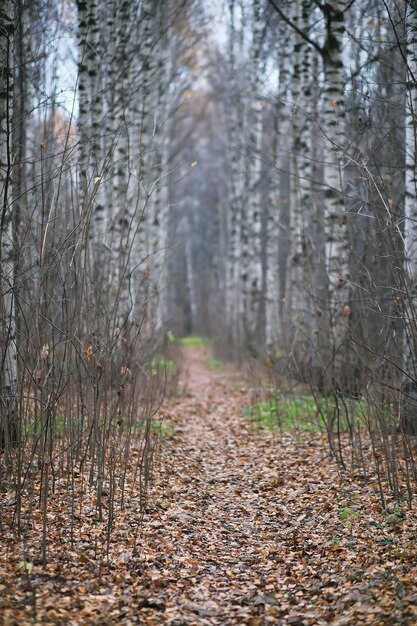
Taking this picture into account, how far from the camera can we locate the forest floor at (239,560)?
3.36 m

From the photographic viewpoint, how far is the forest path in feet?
11.4

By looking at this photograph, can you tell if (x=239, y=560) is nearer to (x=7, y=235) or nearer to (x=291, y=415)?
(x=7, y=235)

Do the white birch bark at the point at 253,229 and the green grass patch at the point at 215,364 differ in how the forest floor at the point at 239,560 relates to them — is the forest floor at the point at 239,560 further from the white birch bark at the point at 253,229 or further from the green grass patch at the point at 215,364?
the green grass patch at the point at 215,364

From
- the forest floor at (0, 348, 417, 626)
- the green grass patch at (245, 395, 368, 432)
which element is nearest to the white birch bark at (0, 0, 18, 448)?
the forest floor at (0, 348, 417, 626)

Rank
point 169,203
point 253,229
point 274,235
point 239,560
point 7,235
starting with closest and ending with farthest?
point 239,560, point 7,235, point 169,203, point 274,235, point 253,229

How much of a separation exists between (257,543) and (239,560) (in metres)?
0.31

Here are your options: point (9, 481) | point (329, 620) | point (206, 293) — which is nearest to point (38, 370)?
point (9, 481)

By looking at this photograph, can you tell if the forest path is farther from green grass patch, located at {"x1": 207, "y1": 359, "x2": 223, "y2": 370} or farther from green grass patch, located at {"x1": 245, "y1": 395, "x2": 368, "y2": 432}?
green grass patch, located at {"x1": 207, "y1": 359, "x2": 223, "y2": 370}

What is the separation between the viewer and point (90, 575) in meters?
3.71

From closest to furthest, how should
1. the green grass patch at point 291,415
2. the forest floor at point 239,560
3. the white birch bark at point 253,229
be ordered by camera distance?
the forest floor at point 239,560 < the green grass patch at point 291,415 < the white birch bark at point 253,229

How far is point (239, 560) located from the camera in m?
4.20

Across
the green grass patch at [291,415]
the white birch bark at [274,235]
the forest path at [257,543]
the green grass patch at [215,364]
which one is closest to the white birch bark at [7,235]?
the forest path at [257,543]

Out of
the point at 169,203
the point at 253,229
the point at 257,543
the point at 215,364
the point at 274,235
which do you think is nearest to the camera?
the point at 257,543

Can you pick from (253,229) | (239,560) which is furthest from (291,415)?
(253,229)
